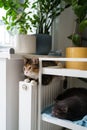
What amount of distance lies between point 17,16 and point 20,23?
0.05 meters

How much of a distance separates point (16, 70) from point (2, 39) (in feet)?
1.46

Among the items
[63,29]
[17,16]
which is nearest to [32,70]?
[17,16]

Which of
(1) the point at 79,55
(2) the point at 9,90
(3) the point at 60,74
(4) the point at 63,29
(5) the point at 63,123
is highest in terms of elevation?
(4) the point at 63,29

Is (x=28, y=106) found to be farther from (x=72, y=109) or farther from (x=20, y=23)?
(x=20, y=23)

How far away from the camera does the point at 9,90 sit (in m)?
1.04

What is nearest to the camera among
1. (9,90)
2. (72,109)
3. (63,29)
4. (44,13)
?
(72,109)

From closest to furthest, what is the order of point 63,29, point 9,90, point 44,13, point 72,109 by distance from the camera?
1. point 72,109
2. point 9,90
3. point 44,13
4. point 63,29

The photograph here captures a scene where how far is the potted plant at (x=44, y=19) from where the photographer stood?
3.72 feet

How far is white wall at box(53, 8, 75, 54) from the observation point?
1.32 metres

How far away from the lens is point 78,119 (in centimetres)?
91

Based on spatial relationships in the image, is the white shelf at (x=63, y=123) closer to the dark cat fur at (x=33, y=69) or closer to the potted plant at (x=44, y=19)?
the dark cat fur at (x=33, y=69)

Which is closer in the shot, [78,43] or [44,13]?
[78,43]

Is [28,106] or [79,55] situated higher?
[79,55]

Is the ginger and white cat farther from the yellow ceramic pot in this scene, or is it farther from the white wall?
the white wall
